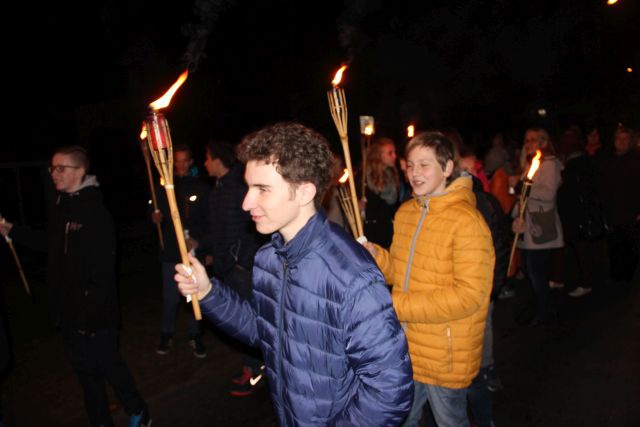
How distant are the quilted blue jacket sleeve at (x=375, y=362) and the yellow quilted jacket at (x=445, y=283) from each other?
2.75ft

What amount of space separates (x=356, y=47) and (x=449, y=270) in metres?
13.9

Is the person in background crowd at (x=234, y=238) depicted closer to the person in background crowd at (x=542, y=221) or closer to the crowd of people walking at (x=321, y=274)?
the crowd of people walking at (x=321, y=274)

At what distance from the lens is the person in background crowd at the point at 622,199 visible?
708cm

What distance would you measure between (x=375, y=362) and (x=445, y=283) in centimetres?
110

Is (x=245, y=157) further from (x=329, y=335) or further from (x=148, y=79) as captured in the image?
(x=148, y=79)

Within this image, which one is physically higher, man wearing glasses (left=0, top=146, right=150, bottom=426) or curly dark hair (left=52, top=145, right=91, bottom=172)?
curly dark hair (left=52, top=145, right=91, bottom=172)

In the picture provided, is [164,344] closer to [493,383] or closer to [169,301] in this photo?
[169,301]

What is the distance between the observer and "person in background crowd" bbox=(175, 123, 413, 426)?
1.90m

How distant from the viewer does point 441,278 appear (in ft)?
9.39

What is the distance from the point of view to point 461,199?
9.87 ft

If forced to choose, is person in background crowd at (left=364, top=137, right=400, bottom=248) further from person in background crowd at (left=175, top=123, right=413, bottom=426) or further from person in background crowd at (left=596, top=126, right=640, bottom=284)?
person in background crowd at (left=175, top=123, right=413, bottom=426)

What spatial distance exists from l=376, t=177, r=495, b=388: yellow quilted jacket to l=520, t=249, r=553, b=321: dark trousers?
331cm

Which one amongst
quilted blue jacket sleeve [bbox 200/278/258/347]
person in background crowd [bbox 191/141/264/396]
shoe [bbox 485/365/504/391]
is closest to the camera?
quilted blue jacket sleeve [bbox 200/278/258/347]

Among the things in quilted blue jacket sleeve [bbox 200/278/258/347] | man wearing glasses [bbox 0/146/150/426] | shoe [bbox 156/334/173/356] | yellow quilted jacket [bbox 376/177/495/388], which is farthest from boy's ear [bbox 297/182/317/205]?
shoe [bbox 156/334/173/356]
